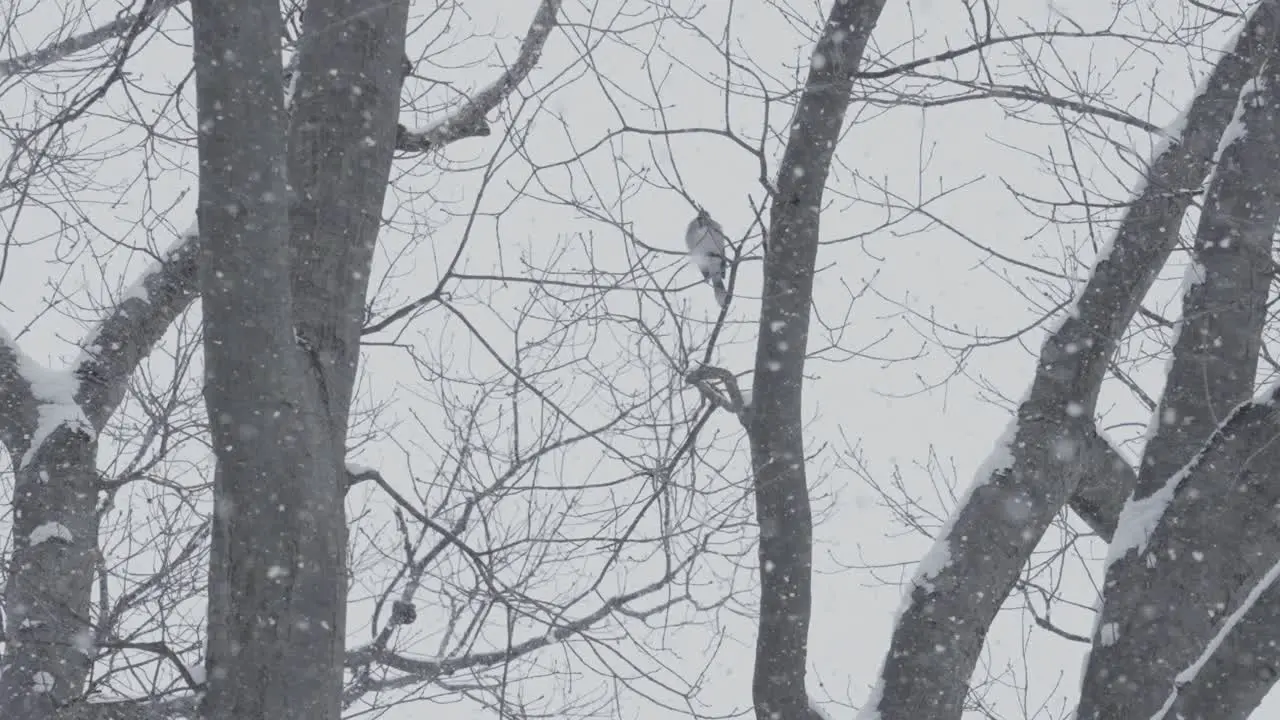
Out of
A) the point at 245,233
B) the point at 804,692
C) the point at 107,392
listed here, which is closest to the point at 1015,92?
the point at 804,692

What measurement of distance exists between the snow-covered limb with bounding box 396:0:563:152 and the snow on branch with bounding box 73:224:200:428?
132cm

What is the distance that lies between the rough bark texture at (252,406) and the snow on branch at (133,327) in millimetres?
3434

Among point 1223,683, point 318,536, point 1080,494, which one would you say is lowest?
point 1223,683

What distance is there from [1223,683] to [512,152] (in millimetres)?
2307

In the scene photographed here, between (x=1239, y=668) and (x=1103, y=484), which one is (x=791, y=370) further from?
(x=1239, y=668)

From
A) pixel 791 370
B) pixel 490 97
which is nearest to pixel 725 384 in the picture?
pixel 791 370

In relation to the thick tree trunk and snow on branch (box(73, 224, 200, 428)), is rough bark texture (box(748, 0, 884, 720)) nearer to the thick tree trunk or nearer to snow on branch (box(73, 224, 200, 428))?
the thick tree trunk

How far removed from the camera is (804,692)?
2725mm

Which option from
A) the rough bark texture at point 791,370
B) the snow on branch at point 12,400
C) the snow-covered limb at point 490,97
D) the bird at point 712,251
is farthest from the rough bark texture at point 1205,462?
the snow on branch at point 12,400

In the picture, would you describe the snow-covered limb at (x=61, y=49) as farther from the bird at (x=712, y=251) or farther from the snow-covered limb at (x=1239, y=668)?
the snow-covered limb at (x=1239, y=668)

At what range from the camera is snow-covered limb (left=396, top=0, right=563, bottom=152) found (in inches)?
183

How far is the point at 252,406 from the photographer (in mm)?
1952

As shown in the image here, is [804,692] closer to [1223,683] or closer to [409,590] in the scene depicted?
[1223,683]

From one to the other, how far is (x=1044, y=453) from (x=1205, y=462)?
0.58 meters
